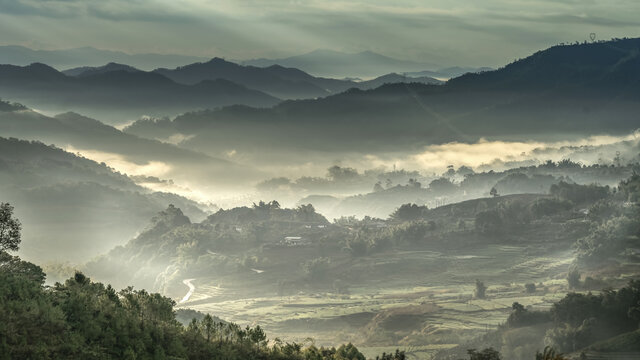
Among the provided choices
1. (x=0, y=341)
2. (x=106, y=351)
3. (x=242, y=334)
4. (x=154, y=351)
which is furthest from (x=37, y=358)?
(x=242, y=334)

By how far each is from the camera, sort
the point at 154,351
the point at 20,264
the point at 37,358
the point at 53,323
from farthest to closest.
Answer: the point at 20,264 → the point at 154,351 → the point at 53,323 → the point at 37,358

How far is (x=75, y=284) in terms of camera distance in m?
189

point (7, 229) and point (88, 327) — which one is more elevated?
point (7, 229)

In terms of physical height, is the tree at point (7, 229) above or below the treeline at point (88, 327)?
above

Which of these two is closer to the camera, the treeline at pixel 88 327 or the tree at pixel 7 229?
the treeline at pixel 88 327

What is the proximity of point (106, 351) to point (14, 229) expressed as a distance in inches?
1385

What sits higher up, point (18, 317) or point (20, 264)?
point (20, 264)

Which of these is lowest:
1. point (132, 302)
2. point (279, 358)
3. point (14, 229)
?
point (279, 358)

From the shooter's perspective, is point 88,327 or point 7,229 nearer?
point 88,327

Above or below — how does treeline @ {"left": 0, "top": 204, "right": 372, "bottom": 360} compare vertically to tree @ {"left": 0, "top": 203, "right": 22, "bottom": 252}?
below

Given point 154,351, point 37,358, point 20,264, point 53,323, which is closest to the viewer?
point 37,358

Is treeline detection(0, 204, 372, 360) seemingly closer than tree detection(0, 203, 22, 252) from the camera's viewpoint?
Yes

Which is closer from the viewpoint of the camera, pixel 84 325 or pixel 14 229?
pixel 84 325

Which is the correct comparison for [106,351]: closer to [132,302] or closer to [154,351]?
[154,351]
